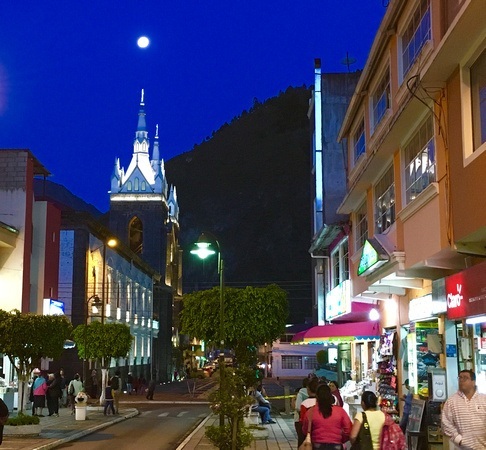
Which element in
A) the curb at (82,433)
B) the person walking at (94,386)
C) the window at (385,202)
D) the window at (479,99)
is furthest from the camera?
the person walking at (94,386)

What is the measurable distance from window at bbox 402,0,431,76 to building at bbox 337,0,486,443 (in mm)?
24

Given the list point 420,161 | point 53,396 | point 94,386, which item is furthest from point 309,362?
point 420,161

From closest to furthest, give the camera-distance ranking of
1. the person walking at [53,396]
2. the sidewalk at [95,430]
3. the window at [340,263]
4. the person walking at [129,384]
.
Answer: the sidewalk at [95,430]
the person walking at [53,396]
the window at [340,263]
the person walking at [129,384]

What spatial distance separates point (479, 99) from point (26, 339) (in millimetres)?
15510

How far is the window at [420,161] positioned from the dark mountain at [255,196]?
104m

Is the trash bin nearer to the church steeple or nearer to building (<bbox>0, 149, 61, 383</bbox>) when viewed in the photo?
building (<bbox>0, 149, 61, 383</bbox>)

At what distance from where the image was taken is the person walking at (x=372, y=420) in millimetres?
9645

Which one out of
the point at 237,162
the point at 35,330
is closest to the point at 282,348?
the point at 35,330

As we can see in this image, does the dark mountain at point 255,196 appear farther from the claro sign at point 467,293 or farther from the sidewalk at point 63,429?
the claro sign at point 467,293

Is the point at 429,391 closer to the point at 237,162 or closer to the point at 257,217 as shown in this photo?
the point at 257,217

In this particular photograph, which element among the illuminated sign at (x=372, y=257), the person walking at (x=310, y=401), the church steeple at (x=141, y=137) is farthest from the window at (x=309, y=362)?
the person walking at (x=310, y=401)

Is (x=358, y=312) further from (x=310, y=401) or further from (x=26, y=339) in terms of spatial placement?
(x=310, y=401)

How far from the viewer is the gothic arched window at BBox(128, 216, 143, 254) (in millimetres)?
87875

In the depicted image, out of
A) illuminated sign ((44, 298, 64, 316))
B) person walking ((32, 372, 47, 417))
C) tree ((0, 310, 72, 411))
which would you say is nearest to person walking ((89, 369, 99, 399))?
illuminated sign ((44, 298, 64, 316))
